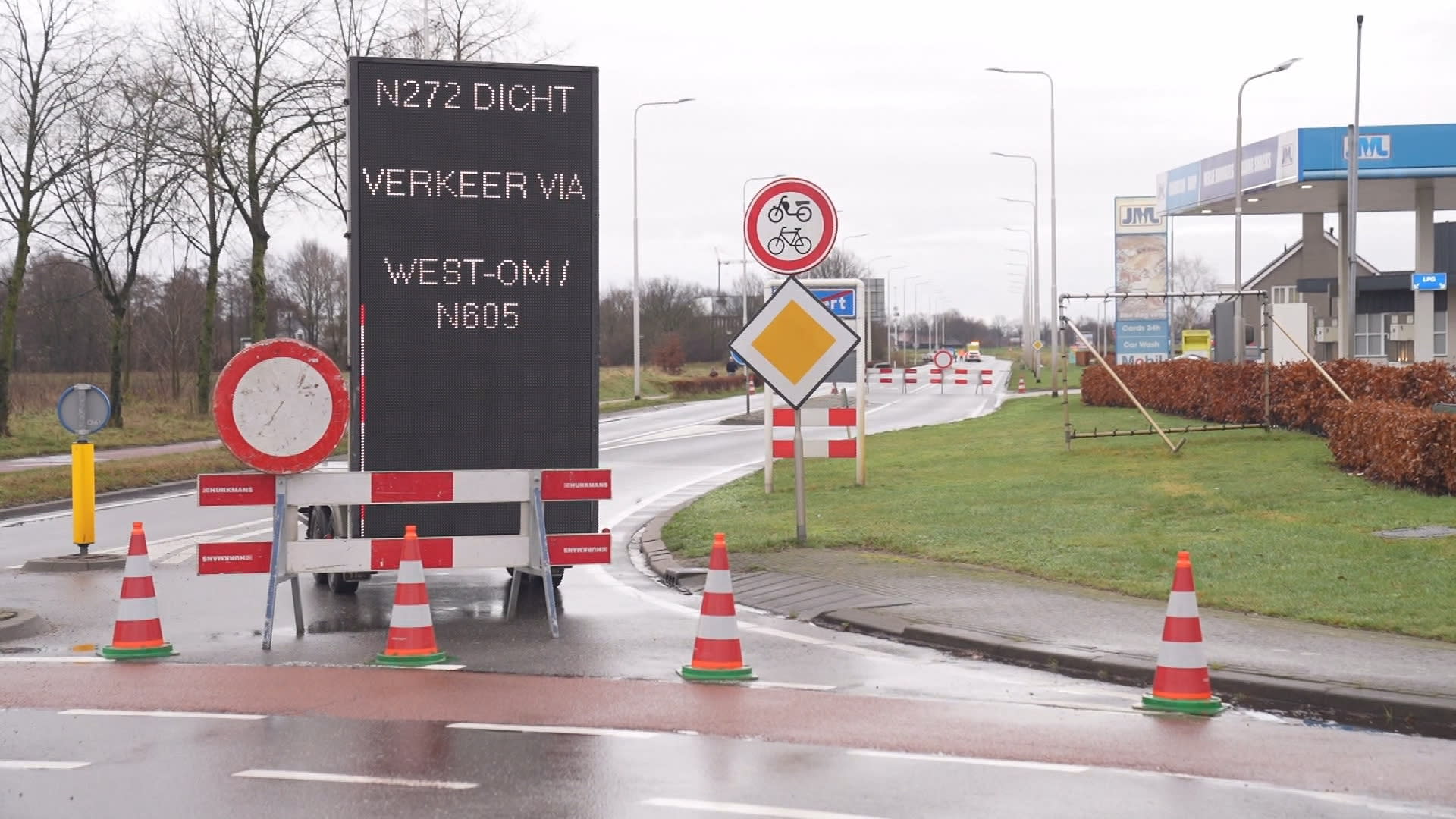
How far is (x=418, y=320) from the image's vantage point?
35.4 feet

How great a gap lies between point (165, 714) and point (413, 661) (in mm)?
1680

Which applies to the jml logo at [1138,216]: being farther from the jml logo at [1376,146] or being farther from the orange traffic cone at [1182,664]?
the orange traffic cone at [1182,664]

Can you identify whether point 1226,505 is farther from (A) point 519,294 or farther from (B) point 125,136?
(B) point 125,136

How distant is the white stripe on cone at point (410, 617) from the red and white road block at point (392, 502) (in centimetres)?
90

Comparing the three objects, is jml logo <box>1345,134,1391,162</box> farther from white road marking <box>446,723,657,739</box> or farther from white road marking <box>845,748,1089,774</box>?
white road marking <box>446,723,657,739</box>

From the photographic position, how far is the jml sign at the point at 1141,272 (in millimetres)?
54688

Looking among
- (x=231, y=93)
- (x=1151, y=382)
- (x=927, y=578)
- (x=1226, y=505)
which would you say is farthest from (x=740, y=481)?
(x=231, y=93)

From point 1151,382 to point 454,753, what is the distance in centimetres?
2941

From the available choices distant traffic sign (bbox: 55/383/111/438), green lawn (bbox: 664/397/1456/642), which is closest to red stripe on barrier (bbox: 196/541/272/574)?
green lawn (bbox: 664/397/1456/642)

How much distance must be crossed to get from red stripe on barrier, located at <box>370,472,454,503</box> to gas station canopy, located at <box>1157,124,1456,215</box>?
41.0 metres

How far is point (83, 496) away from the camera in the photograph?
48.9 ft

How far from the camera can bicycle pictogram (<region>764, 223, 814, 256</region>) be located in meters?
14.4

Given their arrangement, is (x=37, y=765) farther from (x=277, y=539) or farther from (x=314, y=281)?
(x=314, y=281)

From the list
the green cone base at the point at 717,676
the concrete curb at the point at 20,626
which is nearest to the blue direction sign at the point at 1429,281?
the green cone base at the point at 717,676
